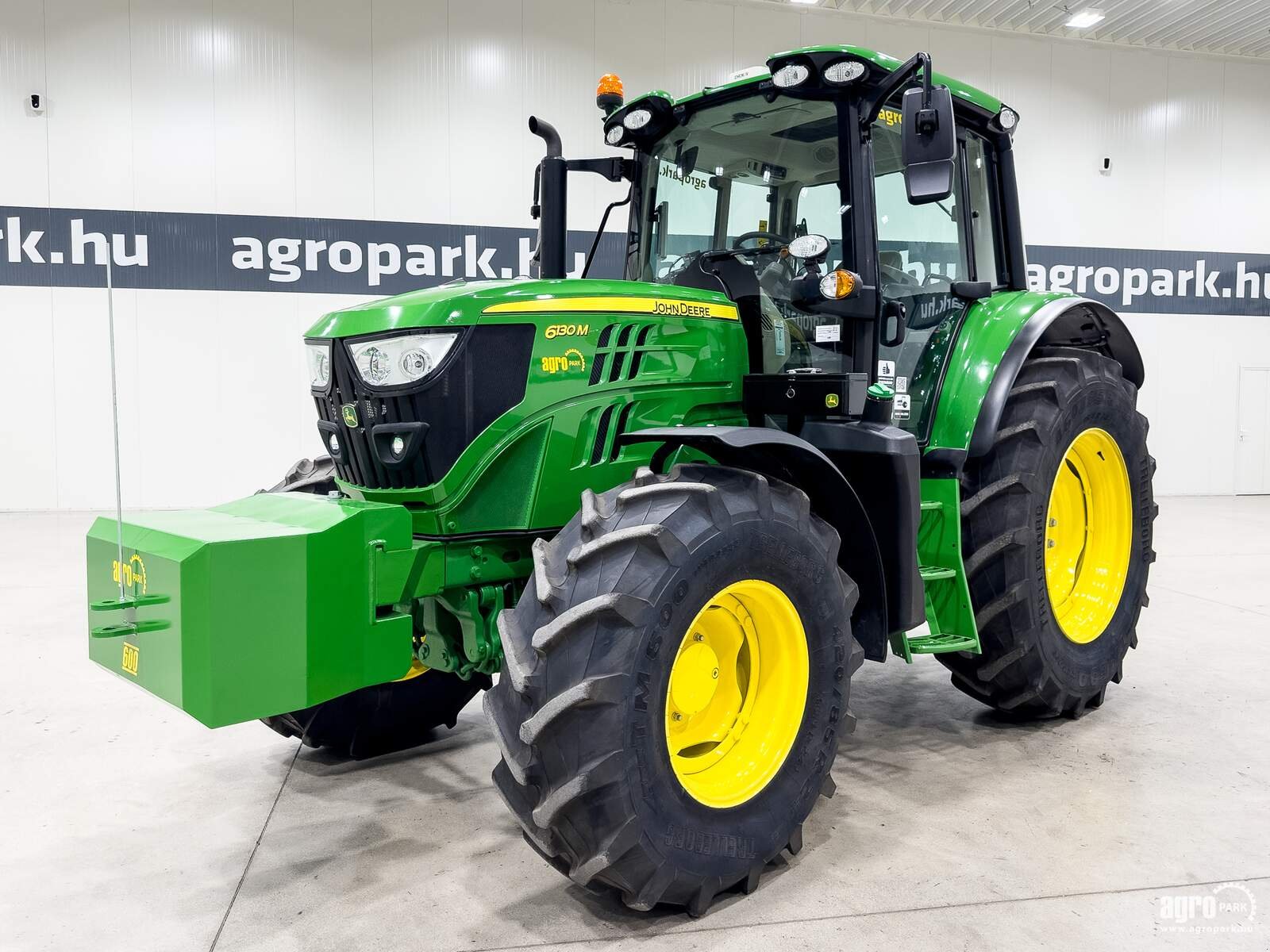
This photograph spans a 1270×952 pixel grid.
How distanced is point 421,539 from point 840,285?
1.59 m

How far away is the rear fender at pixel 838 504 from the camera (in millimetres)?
2863

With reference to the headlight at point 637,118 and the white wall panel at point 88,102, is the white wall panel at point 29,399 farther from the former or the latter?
the headlight at point 637,118

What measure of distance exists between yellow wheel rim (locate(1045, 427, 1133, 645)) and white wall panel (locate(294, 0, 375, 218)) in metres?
8.12

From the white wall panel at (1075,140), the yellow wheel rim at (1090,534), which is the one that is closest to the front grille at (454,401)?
the yellow wheel rim at (1090,534)

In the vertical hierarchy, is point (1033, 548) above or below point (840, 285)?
below

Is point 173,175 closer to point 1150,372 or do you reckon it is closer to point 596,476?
point 596,476

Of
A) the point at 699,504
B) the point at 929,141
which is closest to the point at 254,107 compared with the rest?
the point at 929,141

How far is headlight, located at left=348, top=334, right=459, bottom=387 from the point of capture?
9.00ft

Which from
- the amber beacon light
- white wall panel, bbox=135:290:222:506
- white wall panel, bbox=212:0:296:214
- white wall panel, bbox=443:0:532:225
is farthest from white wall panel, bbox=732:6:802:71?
the amber beacon light

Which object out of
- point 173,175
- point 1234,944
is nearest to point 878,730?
point 1234,944

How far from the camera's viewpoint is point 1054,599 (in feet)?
13.6

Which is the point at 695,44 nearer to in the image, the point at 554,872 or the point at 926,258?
the point at 926,258

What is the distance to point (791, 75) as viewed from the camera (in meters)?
3.31

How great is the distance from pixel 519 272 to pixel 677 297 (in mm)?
8095
